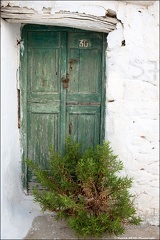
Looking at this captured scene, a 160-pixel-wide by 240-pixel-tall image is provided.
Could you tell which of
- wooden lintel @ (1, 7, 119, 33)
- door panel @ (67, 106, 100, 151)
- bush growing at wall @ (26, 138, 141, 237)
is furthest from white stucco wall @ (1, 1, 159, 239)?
door panel @ (67, 106, 100, 151)

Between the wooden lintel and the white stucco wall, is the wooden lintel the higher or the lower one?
the higher one

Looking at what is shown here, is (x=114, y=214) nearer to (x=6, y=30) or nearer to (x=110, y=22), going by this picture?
(x=110, y=22)

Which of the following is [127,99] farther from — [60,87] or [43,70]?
[43,70]

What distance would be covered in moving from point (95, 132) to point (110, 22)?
1144 millimetres

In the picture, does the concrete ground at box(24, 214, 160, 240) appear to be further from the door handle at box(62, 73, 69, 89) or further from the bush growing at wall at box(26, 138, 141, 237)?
the door handle at box(62, 73, 69, 89)

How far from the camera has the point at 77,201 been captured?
331 cm

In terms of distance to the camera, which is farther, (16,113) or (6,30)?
(16,113)

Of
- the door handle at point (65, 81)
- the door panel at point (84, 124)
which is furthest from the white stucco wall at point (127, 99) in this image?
the door handle at point (65, 81)

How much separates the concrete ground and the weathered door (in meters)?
0.73

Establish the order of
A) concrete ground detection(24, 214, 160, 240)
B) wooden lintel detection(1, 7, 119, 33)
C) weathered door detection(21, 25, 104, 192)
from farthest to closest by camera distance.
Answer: weathered door detection(21, 25, 104, 192)
concrete ground detection(24, 214, 160, 240)
wooden lintel detection(1, 7, 119, 33)

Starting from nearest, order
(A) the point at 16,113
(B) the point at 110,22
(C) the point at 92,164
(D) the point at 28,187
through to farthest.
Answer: (C) the point at 92,164 < (B) the point at 110,22 < (A) the point at 16,113 < (D) the point at 28,187

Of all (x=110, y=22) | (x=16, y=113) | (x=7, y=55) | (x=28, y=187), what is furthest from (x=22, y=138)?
(x=110, y=22)

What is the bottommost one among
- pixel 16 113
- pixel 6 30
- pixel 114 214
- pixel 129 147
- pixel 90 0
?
pixel 114 214

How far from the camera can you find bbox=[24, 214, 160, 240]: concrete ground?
3.38m
